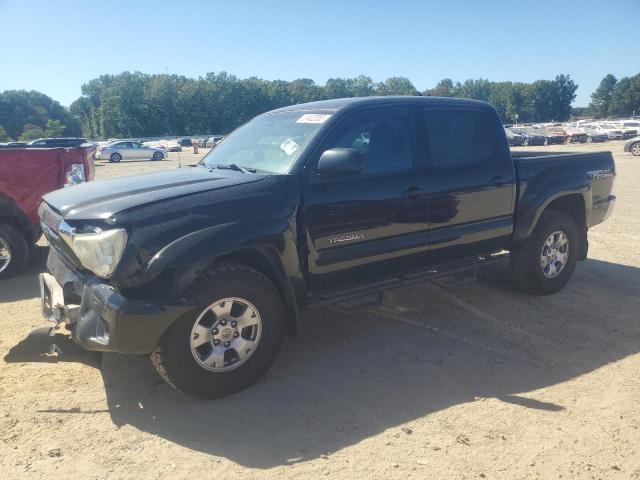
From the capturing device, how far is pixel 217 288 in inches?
125

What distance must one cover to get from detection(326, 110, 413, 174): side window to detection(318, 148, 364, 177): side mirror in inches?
12.7

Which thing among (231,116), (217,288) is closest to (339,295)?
(217,288)

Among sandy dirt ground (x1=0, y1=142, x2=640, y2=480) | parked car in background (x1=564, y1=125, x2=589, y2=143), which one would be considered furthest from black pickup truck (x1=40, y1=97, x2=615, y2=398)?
parked car in background (x1=564, y1=125, x2=589, y2=143)

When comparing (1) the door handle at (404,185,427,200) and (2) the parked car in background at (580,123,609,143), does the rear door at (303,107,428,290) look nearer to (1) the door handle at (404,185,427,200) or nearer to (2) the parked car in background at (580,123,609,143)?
(1) the door handle at (404,185,427,200)

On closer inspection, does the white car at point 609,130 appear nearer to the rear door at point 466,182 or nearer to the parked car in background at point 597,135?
the parked car in background at point 597,135

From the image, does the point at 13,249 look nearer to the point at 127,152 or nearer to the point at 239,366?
the point at 239,366

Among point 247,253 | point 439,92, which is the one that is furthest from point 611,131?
point 247,253

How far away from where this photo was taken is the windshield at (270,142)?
387cm

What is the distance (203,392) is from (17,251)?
3.93 m

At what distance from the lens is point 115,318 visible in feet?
9.56

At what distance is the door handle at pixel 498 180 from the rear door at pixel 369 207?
0.88 metres

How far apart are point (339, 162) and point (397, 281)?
1.21 meters

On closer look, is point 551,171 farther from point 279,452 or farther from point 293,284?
point 279,452

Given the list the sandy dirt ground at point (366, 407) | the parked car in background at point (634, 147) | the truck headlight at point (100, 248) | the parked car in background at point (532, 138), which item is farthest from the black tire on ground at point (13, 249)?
the parked car in background at point (532, 138)
